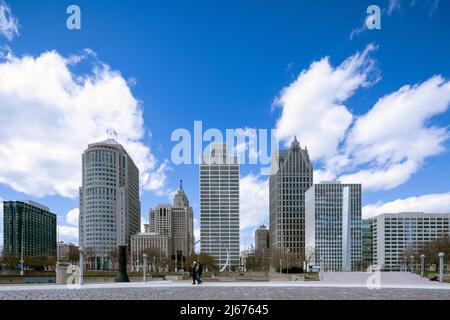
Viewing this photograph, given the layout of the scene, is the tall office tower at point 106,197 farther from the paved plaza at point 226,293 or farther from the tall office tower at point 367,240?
the paved plaza at point 226,293

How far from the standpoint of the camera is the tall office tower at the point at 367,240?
156 metres

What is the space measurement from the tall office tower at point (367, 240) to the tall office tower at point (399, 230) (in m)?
2.73

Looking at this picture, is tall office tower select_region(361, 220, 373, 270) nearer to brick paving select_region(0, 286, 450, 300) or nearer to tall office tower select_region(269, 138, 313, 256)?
tall office tower select_region(269, 138, 313, 256)

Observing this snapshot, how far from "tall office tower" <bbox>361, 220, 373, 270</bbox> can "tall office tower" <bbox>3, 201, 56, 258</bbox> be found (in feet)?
325

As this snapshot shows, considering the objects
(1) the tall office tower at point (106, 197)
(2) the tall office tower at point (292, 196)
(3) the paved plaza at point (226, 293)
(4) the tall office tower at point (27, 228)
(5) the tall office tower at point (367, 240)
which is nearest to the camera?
(3) the paved plaza at point (226, 293)

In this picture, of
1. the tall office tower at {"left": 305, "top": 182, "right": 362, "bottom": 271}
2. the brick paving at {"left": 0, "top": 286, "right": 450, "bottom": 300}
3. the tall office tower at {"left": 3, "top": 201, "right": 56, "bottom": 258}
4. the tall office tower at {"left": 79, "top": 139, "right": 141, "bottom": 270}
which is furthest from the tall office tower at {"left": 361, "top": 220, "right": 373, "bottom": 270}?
the brick paving at {"left": 0, "top": 286, "right": 450, "bottom": 300}

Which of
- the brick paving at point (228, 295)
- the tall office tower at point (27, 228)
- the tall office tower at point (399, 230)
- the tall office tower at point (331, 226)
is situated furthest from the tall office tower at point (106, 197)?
the brick paving at point (228, 295)

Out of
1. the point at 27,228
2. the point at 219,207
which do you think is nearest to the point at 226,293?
the point at 27,228

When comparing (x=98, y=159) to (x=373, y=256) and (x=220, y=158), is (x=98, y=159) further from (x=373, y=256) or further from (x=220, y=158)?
(x=373, y=256)

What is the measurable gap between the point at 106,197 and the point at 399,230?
330ft

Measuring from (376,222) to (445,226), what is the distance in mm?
21965

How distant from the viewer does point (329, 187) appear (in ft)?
484
